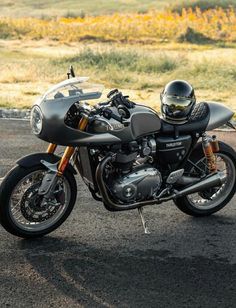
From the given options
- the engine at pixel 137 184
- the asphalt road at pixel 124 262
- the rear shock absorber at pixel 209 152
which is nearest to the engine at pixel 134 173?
the engine at pixel 137 184

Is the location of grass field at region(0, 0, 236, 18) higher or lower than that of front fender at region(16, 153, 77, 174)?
lower

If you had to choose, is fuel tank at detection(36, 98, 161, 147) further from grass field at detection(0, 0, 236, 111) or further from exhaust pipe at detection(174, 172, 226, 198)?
grass field at detection(0, 0, 236, 111)

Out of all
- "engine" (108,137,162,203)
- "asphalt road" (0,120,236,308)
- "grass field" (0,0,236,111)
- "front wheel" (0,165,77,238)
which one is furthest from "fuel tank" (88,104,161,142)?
"grass field" (0,0,236,111)

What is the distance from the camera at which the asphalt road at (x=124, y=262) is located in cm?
456

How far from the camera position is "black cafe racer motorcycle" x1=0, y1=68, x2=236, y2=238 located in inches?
203

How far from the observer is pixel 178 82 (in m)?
5.66

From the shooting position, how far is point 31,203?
212 inches

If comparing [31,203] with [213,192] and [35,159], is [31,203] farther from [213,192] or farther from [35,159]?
[213,192]

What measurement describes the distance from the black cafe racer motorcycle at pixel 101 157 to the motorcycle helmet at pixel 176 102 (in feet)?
0.14

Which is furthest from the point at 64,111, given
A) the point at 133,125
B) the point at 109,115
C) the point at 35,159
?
the point at 133,125

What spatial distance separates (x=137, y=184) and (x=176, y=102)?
968 mm

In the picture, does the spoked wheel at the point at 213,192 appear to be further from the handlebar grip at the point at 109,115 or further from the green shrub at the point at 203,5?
the green shrub at the point at 203,5

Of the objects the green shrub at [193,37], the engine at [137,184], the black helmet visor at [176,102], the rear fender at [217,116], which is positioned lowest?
the green shrub at [193,37]

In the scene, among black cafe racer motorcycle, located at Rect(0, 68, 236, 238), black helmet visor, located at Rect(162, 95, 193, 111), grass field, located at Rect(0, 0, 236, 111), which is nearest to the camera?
black cafe racer motorcycle, located at Rect(0, 68, 236, 238)
